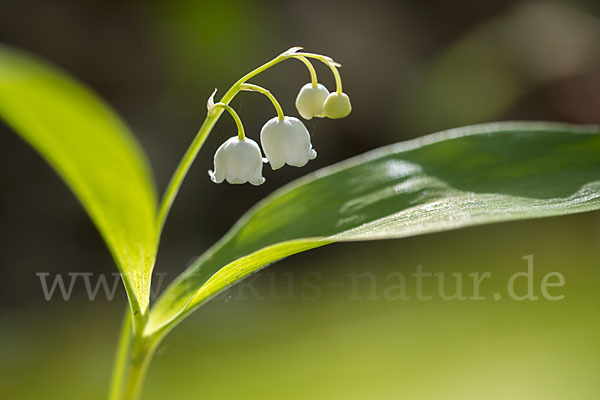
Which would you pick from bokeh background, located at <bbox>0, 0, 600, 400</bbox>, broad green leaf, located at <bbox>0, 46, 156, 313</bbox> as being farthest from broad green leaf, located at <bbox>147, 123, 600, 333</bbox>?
bokeh background, located at <bbox>0, 0, 600, 400</bbox>

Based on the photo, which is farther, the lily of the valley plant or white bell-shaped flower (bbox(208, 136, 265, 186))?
white bell-shaped flower (bbox(208, 136, 265, 186))

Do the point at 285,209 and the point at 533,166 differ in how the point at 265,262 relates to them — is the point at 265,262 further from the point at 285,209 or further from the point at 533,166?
the point at 533,166

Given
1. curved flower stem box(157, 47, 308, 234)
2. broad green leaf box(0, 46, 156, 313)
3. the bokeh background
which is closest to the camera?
broad green leaf box(0, 46, 156, 313)

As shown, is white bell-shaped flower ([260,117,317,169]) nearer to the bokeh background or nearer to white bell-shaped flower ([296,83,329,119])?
white bell-shaped flower ([296,83,329,119])

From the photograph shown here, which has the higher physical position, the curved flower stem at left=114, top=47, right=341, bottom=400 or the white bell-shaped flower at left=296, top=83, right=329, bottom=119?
the white bell-shaped flower at left=296, top=83, right=329, bottom=119

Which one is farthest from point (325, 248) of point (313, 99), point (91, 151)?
point (91, 151)

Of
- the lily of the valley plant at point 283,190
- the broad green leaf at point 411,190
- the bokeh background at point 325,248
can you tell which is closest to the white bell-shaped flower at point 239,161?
the lily of the valley plant at point 283,190

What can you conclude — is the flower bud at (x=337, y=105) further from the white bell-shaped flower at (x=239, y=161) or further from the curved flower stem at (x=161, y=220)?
the white bell-shaped flower at (x=239, y=161)

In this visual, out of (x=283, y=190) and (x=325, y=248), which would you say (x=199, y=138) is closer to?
(x=283, y=190)
